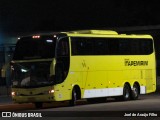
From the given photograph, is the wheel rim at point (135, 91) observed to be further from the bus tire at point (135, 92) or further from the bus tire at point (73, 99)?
the bus tire at point (73, 99)

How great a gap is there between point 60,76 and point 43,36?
6.93ft

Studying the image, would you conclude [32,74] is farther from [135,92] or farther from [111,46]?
[135,92]

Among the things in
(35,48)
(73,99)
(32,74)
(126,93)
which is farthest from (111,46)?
(32,74)

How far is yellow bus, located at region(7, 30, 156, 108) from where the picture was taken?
88.8ft

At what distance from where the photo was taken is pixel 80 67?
95.3 feet

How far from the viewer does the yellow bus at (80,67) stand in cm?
2706

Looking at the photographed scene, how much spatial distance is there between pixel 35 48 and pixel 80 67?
2.76 meters

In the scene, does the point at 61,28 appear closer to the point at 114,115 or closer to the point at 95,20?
the point at 95,20

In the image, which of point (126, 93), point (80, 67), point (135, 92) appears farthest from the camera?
point (135, 92)

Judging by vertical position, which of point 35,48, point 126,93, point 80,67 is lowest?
point 126,93

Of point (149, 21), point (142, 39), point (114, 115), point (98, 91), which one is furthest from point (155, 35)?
point (114, 115)

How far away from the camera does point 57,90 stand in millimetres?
27000

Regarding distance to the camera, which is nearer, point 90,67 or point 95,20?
point 90,67

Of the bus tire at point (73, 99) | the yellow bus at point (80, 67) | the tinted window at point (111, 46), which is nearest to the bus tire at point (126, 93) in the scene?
the yellow bus at point (80, 67)
